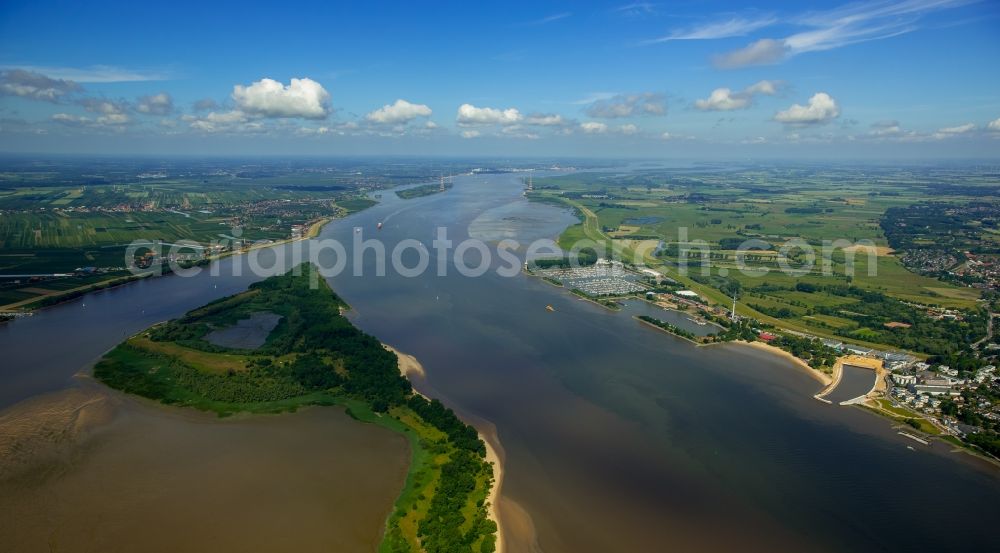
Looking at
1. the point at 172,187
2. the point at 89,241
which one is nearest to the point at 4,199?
the point at 172,187

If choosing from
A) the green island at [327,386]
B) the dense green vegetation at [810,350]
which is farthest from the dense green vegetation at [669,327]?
the green island at [327,386]

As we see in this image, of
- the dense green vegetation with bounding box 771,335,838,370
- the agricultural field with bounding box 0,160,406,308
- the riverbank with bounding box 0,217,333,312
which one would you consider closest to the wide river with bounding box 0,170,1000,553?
the riverbank with bounding box 0,217,333,312

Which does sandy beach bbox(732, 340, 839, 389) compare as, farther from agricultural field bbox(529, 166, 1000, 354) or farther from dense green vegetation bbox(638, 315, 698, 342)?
agricultural field bbox(529, 166, 1000, 354)

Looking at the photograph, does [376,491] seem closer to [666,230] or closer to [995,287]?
[995,287]

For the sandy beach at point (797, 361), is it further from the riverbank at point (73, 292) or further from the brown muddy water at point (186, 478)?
the riverbank at point (73, 292)

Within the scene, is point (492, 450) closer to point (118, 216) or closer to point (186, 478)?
point (186, 478)

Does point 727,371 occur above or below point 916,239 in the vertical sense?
below

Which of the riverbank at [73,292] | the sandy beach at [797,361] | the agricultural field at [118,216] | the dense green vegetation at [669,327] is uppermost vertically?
the agricultural field at [118,216]
